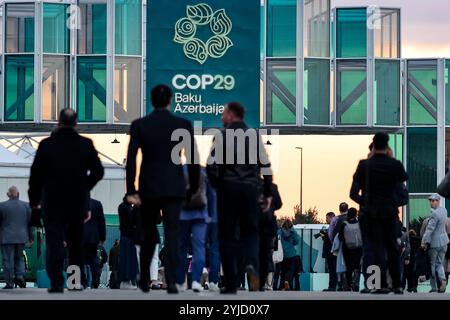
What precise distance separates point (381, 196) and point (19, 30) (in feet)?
100

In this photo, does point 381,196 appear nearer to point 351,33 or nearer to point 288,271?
point 288,271

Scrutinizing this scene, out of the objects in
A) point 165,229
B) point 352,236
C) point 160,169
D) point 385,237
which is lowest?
point 352,236

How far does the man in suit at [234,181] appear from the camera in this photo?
18.6 meters

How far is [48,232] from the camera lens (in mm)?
18328

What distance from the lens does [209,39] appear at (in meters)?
38.5

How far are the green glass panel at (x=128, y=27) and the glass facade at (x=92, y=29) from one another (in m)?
0.40

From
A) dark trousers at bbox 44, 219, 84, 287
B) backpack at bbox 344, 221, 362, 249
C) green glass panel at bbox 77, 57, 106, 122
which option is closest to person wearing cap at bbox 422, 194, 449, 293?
backpack at bbox 344, 221, 362, 249

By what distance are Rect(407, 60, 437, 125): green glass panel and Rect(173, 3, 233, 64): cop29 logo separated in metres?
13.9

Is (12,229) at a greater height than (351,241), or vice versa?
(12,229)

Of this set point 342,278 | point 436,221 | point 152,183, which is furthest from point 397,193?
point 342,278

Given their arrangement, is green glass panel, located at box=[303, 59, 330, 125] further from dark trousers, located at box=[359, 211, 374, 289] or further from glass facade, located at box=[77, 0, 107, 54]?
dark trousers, located at box=[359, 211, 374, 289]

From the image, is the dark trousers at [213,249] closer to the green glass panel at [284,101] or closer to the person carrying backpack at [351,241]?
the person carrying backpack at [351,241]

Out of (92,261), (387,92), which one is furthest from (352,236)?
(387,92)
